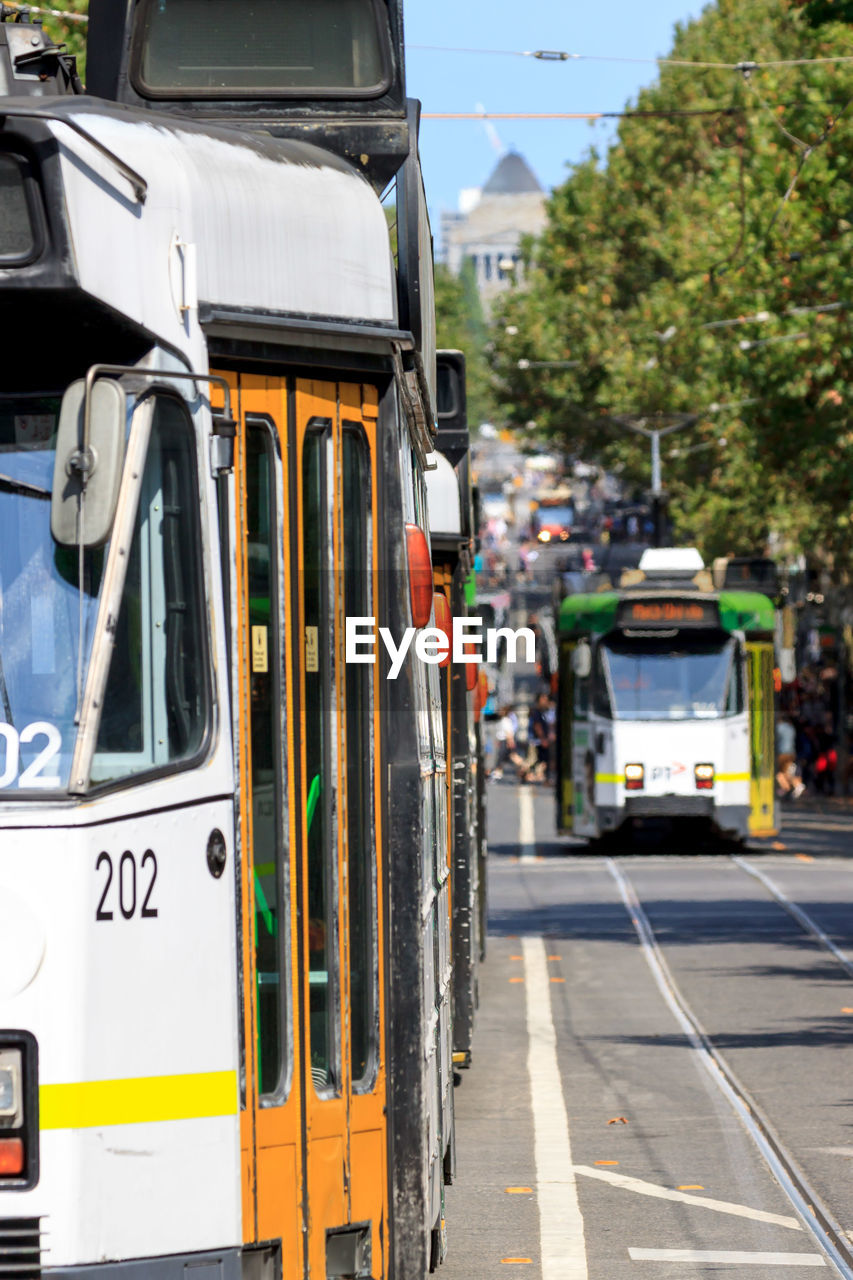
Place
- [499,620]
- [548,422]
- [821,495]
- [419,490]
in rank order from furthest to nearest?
1. [548,422]
2. [821,495]
3. [499,620]
4. [419,490]

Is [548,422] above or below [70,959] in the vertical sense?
above

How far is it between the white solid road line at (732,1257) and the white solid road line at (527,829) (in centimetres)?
1988

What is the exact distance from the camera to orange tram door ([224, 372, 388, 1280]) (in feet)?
18.1

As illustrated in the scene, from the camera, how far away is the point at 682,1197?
30.0 feet

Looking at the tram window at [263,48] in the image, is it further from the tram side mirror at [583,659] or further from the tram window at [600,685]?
the tram window at [600,685]

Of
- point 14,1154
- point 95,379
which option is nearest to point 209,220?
point 95,379

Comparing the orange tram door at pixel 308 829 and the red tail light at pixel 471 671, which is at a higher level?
the red tail light at pixel 471 671

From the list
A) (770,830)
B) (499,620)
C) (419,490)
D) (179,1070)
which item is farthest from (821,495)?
(179,1070)

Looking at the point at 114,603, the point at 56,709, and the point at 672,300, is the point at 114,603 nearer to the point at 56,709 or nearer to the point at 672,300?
the point at 56,709

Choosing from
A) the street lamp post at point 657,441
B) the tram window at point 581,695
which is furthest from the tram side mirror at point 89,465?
the street lamp post at point 657,441

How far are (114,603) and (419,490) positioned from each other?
2334 millimetres

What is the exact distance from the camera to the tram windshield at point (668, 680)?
92.0 feet

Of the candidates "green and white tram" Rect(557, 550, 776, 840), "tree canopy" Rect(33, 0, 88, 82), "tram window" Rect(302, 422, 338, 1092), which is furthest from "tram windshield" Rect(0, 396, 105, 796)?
"green and white tram" Rect(557, 550, 776, 840)

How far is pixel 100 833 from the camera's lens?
474cm
